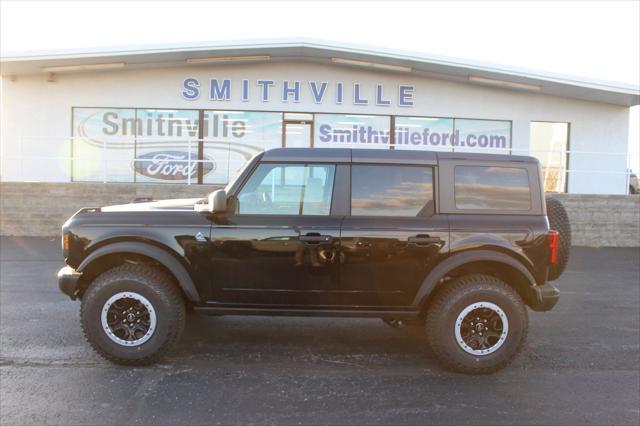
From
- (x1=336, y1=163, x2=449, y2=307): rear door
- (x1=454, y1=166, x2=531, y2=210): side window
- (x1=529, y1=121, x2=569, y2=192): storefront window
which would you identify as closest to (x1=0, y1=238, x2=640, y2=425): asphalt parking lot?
(x1=336, y1=163, x2=449, y2=307): rear door

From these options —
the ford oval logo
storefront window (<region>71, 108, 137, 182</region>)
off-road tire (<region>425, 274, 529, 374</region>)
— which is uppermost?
storefront window (<region>71, 108, 137, 182</region>)

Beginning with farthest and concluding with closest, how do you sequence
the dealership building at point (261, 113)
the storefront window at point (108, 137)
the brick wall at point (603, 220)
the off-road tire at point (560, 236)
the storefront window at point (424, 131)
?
the storefront window at point (424, 131) → the storefront window at point (108, 137) → the dealership building at point (261, 113) → the brick wall at point (603, 220) → the off-road tire at point (560, 236)

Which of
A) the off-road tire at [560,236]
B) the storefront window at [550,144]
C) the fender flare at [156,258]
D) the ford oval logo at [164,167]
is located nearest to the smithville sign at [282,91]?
the ford oval logo at [164,167]

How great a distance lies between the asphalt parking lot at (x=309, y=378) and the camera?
3393mm

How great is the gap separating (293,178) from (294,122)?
12.1 m

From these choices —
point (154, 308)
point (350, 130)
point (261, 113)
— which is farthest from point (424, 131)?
point (154, 308)

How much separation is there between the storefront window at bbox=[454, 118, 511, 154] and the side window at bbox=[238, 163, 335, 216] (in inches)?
514

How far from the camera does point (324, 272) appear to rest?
4.19 meters

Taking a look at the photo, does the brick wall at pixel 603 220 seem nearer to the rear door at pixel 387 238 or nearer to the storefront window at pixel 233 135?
the storefront window at pixel 233 135

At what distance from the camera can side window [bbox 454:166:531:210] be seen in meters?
4.34

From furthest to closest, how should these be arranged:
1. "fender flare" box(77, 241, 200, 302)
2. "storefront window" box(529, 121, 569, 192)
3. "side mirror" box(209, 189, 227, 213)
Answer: "storefront window" box(529, 121, 569, 192) → "fender flare" box(77, 241, 200, 302) → "side mirror" box(209, 189, 227, 213)

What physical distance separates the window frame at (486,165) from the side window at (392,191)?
112 mm

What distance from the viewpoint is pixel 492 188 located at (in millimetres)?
4359

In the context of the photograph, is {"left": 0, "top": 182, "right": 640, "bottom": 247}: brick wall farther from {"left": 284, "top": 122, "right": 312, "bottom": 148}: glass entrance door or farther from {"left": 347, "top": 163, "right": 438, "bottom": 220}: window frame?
{"left": 347, "top": 163, "right": 438, "bottom": 220}: window frame
